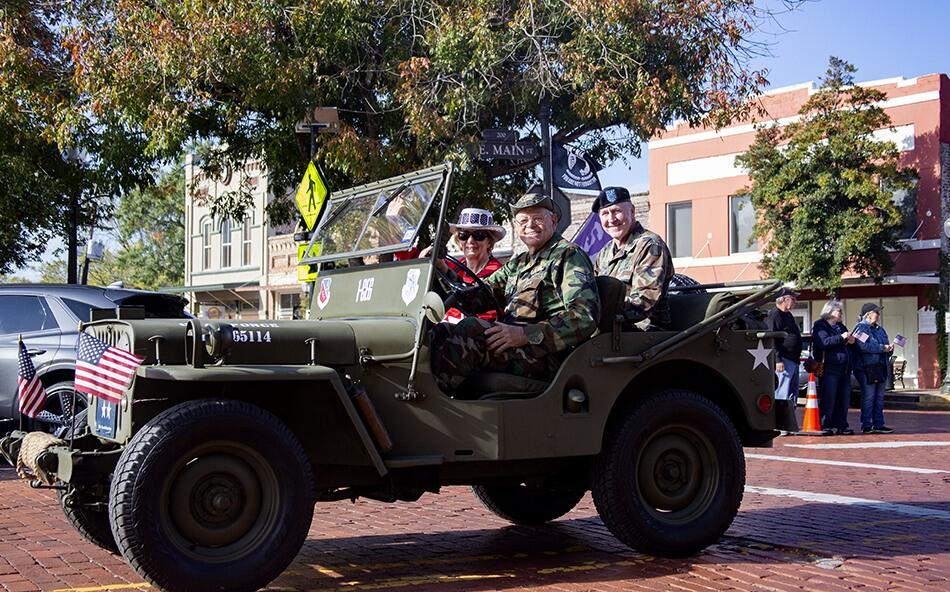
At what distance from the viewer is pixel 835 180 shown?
26047 mm

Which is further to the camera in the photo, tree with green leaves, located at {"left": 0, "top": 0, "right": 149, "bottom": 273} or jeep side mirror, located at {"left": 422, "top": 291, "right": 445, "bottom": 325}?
tree with green leaves, located at {"left": 0, "top": 0, "right": 149, "bottom": 273}

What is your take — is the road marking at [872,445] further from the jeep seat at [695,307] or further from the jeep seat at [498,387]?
the jeep seat at [498,387]

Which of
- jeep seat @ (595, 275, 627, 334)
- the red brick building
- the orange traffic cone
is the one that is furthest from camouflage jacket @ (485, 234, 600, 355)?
the red brick building

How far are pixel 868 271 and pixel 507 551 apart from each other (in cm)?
2221

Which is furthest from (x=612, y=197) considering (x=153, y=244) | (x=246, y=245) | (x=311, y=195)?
(x=153, y=244)

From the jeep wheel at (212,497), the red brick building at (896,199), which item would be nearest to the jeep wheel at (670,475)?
the jeep wheel at (212,497)

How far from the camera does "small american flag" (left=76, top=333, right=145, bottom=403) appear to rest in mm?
4797

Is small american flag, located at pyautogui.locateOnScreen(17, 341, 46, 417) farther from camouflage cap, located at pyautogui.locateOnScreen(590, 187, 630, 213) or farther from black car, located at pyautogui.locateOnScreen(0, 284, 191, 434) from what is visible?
black car, located at pyautogui.locateOnScreen(0, 284, 191, 434)

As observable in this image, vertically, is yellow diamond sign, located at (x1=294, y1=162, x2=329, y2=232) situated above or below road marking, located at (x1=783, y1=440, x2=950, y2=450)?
above

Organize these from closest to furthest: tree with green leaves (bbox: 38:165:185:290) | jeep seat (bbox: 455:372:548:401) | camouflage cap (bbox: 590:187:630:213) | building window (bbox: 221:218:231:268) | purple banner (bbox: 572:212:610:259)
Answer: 1. jeep seat (bbox: 455:372:548:401)
2. camouflage cap (bbox: 590:187:630:213)
3. purple banner (bbox: 572:212:610:259)
4. building window (bbox: 221:218:231:268)
5. tree with green leaves (bbox: 38:165:185:290)

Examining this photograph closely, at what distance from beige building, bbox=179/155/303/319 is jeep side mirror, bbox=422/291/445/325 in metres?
31.2

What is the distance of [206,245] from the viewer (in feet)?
143

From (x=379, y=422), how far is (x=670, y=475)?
1.90 metres

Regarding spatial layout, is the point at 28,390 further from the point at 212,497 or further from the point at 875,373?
the point at 875,373
